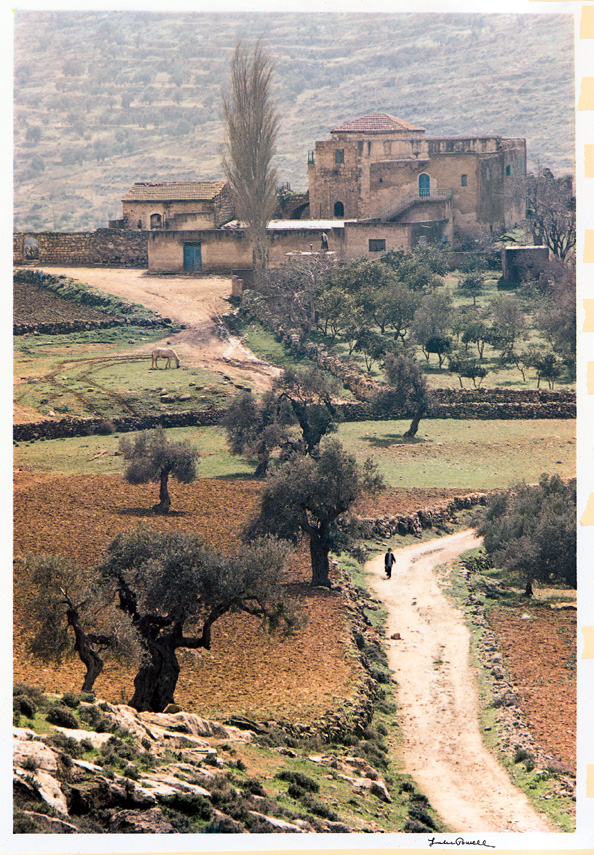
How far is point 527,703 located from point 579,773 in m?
11.4

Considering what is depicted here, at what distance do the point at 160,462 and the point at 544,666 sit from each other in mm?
15824

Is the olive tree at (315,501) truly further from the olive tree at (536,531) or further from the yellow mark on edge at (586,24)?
the yellow mark on edge at (586,24)

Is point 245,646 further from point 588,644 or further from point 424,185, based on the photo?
point 424,185

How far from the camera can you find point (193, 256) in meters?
73.4

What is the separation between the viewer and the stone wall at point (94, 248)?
7588 cm

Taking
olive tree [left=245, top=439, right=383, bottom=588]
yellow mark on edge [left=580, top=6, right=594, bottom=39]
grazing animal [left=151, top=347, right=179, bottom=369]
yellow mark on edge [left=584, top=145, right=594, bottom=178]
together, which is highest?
yellow mark on edge [left=580, top=6, right=594, bottom=39]

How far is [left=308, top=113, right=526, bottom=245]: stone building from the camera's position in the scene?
80750 mm

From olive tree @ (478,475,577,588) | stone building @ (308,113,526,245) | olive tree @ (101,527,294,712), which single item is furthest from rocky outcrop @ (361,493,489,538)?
stone building @ (308,113,526,245)

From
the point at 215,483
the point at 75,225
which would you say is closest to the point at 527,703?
the point at 215,483

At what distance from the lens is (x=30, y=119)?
191m

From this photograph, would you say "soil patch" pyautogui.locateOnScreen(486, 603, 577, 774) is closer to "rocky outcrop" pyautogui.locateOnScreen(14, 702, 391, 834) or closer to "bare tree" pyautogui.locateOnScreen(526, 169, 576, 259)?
"rocky outcrop" pyautogui.locateOnScreen(14, 702, 391, 834)

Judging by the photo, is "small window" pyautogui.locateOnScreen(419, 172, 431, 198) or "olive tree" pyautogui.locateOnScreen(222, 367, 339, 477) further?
"small window" pyautogui.locateOnScreen(419, 172, 431, 198)

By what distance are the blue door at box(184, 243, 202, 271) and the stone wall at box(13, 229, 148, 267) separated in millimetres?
3944
